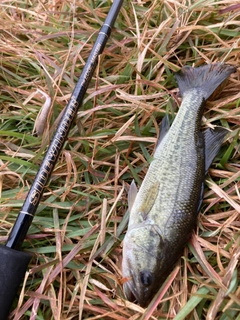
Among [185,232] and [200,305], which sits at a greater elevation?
[185,232]

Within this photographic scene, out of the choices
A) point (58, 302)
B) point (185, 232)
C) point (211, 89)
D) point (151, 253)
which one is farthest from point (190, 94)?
point (58, 302)

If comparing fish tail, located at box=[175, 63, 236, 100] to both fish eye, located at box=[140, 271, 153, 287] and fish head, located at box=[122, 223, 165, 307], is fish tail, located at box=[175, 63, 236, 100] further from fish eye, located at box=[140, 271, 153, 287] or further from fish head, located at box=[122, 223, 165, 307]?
fish eye, located at box=[140, 271, 153, 287]

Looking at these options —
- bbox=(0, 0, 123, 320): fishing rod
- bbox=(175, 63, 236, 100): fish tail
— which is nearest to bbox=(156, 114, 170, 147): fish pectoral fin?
bbox=(175, 63, 236, 100): fish tail

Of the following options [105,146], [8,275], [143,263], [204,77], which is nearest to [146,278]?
[143,263]

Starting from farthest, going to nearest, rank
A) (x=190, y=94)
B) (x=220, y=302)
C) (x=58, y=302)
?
1. (x=190, y=94)
2. (x=58, y=302)
3. (x=220, y=302)

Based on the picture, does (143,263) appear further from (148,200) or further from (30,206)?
(30,206)

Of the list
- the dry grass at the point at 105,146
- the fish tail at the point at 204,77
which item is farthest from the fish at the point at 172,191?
the dry grass at the point at 105,146

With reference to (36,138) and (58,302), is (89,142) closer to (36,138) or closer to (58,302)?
(36,138)

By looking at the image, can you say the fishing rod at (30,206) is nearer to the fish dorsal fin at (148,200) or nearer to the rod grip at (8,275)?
the rod grip at (8,275)
